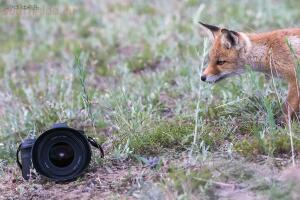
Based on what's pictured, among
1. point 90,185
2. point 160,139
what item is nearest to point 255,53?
point 160,139

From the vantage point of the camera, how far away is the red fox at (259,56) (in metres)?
5.86

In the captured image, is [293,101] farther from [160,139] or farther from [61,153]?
[61,153]

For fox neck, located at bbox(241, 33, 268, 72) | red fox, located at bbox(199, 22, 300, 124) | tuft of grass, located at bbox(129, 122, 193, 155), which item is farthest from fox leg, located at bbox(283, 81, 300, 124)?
tuft of grass, located at bbox(129, 122, 193, 155)

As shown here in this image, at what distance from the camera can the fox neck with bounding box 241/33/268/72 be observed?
6.11 meters

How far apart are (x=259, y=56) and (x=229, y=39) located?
13.1 inches

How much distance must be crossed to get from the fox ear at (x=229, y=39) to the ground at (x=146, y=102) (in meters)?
0.33

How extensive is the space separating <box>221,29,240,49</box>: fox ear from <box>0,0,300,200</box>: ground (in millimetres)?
327

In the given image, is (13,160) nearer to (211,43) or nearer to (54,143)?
(54,143)

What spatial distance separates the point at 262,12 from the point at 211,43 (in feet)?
12.1

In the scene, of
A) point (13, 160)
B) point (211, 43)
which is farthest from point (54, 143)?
point (211, 43)

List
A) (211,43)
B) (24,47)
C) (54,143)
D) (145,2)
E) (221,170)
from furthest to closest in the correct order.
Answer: (145,2) < (24,47) < (211,43) < (54,143) < (221,170)

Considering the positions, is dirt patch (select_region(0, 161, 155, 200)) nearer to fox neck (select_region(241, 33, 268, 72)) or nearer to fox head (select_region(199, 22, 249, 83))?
fox head (select_region(199, 22, 249, 83))

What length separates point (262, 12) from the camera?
33.7 feet

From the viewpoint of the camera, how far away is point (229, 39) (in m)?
6.21
